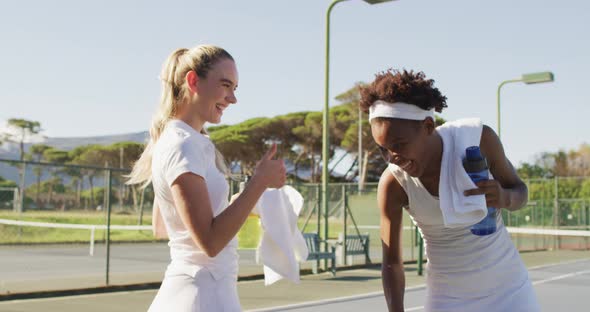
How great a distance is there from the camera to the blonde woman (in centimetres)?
238

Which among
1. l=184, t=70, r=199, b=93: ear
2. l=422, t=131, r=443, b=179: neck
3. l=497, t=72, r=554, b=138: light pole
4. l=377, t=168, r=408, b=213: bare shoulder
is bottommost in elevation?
l=377, t=168, r=408, b=213: bare shoulder

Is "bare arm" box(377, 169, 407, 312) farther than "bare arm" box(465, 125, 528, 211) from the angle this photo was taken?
Yes

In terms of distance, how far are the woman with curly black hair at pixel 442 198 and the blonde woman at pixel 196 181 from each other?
0.60 m

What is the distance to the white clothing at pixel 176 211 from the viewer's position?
246cm

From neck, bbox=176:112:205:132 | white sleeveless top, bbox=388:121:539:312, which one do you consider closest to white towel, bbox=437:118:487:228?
white sleeveless top, bbox=388:121:539:312

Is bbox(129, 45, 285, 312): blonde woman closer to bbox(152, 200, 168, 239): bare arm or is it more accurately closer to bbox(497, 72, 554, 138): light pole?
bbox(152, 200, 168, 239): bare arm

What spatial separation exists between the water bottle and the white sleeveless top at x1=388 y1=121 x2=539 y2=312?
10 centimetres

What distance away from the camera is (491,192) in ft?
9.43

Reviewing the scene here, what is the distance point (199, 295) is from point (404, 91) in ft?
3.49

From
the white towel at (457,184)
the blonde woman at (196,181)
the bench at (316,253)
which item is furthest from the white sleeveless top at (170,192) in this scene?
the bench at (316,253)

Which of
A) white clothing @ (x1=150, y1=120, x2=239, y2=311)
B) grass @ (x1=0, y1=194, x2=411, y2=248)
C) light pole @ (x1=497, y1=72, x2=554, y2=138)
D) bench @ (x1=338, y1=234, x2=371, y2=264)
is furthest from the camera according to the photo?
light pole @ (x1=497, y1=72, x2=554, y2=138)

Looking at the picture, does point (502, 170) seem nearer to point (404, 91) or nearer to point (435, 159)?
point (435, 159)

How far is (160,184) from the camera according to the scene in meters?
2.51

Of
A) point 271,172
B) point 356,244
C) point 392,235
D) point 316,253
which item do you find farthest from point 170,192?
point 356,244
